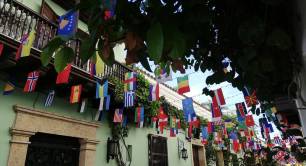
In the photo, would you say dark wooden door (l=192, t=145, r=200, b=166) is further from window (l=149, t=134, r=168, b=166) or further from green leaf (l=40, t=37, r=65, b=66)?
green leaf (l=40, t=37, r=65, b=66)

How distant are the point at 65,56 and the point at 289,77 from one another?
1.74 m

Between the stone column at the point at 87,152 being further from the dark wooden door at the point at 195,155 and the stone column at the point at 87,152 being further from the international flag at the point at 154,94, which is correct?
the dark wooden door at the point at 195,155

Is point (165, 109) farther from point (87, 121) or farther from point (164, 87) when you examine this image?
point (87, 121)

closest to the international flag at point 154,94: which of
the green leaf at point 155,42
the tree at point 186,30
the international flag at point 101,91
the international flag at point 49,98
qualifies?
the international flag at point 101,91

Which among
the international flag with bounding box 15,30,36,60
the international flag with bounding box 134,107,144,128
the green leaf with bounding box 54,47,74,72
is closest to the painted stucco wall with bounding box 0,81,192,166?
the international flag with bounding box 134,107,144,128

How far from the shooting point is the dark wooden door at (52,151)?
20.9 feet

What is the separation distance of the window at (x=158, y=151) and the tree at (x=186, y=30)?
8.15m

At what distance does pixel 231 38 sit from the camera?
193 cm

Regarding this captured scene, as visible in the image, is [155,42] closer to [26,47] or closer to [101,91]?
[26,47]

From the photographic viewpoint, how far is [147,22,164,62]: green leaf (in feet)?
2.96

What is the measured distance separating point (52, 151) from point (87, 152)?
957 millimetres

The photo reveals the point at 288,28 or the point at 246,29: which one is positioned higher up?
the point at 288,28

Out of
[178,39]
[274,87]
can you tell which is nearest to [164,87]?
[274,87]

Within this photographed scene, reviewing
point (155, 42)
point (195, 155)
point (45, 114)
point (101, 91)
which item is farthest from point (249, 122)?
point (155, 42)
